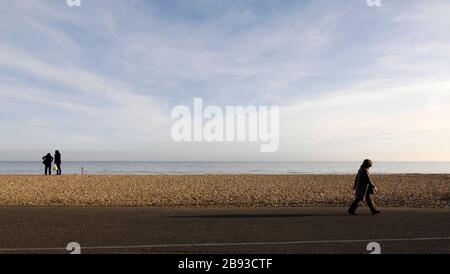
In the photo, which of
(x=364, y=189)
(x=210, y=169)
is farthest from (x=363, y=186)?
(x=210, y=169)

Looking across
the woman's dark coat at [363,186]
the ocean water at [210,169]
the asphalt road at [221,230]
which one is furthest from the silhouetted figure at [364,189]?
the ocean water at [210,169]

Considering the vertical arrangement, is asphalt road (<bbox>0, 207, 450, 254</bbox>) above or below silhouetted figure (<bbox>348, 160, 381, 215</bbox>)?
below

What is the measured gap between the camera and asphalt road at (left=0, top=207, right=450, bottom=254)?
7887 mm

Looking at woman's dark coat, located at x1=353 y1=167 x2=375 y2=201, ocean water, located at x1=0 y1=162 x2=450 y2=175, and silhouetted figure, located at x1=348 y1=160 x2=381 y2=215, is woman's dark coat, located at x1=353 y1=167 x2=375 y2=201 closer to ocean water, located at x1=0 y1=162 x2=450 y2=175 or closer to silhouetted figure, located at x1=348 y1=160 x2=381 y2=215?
Result: silhouetted figure, located at x1=348 y1=160 x2=381 y2=215

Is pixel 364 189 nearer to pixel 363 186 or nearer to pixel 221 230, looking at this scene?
pixel 363 186

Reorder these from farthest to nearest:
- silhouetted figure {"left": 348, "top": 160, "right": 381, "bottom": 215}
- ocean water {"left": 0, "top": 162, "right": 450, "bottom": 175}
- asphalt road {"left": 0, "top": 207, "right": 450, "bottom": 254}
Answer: ocean water {"left": 0, "top": 162, "right": 450, "bottom": 175} → silhouetted figure {"left": 348, "top": 160, "right": 381, "bottom": 215} → asphalt road {"left": 0, "top": 207, "right": 450, "bottom": 254}

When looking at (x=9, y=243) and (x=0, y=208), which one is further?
(x=0, y=208)

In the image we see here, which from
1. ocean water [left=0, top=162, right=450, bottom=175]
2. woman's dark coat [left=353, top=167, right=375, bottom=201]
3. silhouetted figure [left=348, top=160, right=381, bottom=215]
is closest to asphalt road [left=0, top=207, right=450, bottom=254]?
silhouetted figure [left=348, top=160, right=381, bottom=215]

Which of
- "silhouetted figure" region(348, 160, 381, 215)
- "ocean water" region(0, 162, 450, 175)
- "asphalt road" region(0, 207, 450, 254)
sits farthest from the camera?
"ocean water" region(0, 162, 450, 175)

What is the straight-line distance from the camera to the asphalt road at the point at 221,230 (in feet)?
25.9
